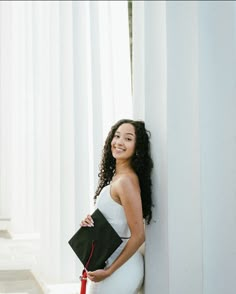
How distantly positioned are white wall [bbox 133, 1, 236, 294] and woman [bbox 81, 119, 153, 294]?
0.17 meters

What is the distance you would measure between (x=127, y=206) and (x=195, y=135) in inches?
23.3

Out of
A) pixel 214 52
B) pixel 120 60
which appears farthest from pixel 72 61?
pixel 214 52

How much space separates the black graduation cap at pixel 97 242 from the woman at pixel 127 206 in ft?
0.12

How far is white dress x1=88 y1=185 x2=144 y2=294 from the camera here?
8.50 feet

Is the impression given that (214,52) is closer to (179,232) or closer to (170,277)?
(179,232)

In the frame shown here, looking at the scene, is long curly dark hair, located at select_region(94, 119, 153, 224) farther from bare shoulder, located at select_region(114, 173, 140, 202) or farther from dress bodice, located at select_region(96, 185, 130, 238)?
dress bodice, located at select_region(96, 185, 130, 238)

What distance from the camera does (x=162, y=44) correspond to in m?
2.28

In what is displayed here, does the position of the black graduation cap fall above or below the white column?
below

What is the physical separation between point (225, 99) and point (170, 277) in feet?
2.86

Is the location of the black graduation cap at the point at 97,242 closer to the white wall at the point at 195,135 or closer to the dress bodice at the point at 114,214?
the dress bodice at the point at 114,214

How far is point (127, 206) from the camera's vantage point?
252 cm

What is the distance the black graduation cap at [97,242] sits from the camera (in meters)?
2.51

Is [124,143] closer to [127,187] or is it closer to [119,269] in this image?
[127,187]

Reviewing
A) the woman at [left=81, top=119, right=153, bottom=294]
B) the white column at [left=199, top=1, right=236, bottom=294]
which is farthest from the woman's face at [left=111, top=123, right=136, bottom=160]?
the white column at [left=199, top=1, right=236, bottom=294]
